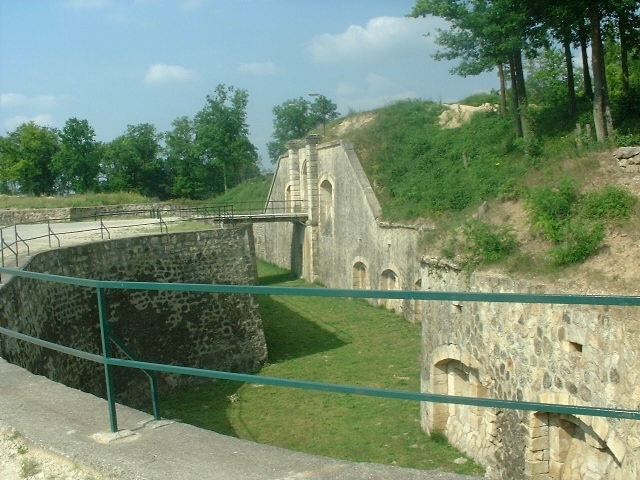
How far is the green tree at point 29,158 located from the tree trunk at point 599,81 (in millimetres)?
40013

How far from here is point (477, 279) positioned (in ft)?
32.0

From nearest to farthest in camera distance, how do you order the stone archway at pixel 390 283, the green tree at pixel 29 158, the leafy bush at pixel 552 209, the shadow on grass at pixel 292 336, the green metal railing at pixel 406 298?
the green metal railing at pixel 406 298 → the leafy bush at pixel 552 209 → the shadow on grass at pixel 292 336 → the stone archway at pixel 390 283 → the green tree at pixel 29 158

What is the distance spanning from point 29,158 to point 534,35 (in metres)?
38.3

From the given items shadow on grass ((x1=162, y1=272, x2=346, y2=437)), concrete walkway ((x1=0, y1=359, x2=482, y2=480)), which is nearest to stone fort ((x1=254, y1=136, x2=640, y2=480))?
shadow on grass ((x1=162, y1=272, x2=346, y2=437))

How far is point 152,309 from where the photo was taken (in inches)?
555

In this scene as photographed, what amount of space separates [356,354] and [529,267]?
7570 mm

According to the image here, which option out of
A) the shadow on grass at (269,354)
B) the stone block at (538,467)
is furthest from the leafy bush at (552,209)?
the shadow on grass at (269,354)

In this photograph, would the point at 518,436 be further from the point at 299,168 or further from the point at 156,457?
the point at 299,168

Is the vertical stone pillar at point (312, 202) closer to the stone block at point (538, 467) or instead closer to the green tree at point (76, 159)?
the stone block at point (538, 467)

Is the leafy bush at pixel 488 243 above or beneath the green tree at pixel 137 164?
beneath

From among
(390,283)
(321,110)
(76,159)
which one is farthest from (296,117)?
(390,283)

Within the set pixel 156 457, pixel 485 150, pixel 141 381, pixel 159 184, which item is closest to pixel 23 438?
pixel 156 457

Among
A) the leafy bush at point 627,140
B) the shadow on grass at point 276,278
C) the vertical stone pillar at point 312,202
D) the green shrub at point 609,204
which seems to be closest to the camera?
the green shrub at point 609,204

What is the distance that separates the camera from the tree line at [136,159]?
44.6 m
